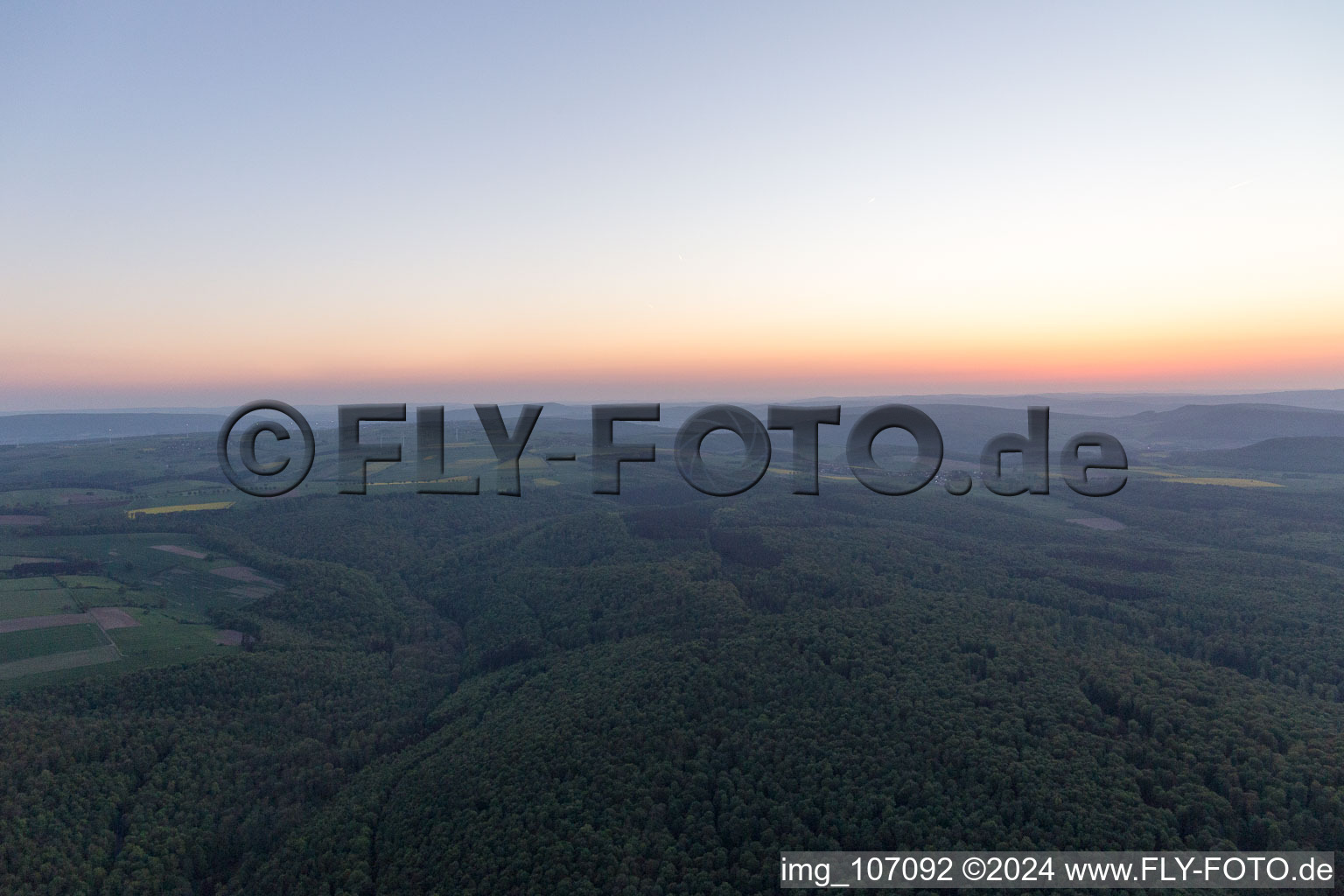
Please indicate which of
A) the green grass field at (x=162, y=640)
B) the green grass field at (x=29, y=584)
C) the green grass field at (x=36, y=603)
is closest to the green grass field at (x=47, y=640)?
the green grass field at (x=162, y=640)

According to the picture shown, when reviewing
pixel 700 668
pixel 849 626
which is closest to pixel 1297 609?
pixel 849 626

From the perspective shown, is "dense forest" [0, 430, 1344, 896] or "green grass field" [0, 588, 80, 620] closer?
"dense forest" [0, 430, 1344, 896]

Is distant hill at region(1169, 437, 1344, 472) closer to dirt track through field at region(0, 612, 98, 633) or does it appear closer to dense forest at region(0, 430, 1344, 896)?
dense forest at region(0, 430, 1344, 896)

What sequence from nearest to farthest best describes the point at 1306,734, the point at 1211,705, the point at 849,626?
the point at 1306,734
the point at 1211,705
the point at 849,626

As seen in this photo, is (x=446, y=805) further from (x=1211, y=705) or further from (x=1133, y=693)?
(x=1211, y=705)

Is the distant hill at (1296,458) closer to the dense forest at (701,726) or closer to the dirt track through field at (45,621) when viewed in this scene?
the dense forest at (701,726)

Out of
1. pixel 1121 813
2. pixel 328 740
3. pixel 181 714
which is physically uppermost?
pixel 1121 813

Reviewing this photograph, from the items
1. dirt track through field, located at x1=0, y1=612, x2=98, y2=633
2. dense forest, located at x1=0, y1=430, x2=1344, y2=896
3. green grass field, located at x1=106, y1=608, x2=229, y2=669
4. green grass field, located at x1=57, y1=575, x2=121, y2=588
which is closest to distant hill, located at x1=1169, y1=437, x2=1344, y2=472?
dense forest, located at x1=0, y1=430, x2=1344, y2=896
